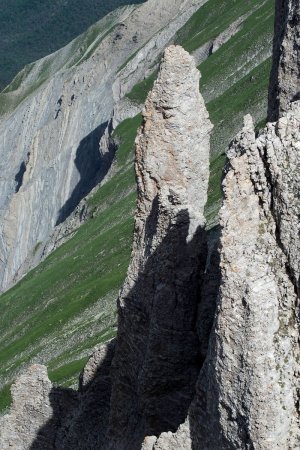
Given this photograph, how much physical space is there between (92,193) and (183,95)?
9574 cm

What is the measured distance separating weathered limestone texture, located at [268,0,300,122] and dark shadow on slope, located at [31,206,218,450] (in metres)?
5.01

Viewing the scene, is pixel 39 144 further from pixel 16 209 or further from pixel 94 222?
pixel 94 222

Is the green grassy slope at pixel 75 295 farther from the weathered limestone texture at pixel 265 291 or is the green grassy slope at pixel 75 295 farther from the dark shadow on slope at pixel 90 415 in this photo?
the weathered limestone texture at pixel 265 291

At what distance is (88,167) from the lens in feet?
488

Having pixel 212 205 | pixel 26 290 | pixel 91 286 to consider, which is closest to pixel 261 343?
pixel 212 205

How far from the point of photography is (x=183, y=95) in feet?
95.2

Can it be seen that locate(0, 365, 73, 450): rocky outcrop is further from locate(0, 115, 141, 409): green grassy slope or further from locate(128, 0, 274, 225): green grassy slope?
locate(128, 0, 274, 225): green grassy slope

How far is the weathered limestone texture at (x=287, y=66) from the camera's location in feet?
86.6

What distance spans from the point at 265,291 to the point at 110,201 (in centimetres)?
9828

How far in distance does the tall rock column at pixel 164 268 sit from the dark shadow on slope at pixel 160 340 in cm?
3

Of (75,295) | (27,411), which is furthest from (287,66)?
(75,295)

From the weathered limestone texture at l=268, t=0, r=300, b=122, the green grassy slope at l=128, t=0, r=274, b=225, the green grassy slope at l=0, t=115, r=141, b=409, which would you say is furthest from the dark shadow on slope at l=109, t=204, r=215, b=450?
the green grassy slope at l=128, t=0, r=274, b=225

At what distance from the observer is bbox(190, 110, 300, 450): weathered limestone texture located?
1725 centimetres

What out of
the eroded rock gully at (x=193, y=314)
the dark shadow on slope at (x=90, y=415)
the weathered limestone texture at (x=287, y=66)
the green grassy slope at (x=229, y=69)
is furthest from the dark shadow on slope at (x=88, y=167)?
the weathered limestone texture at (x=287, y=66)
